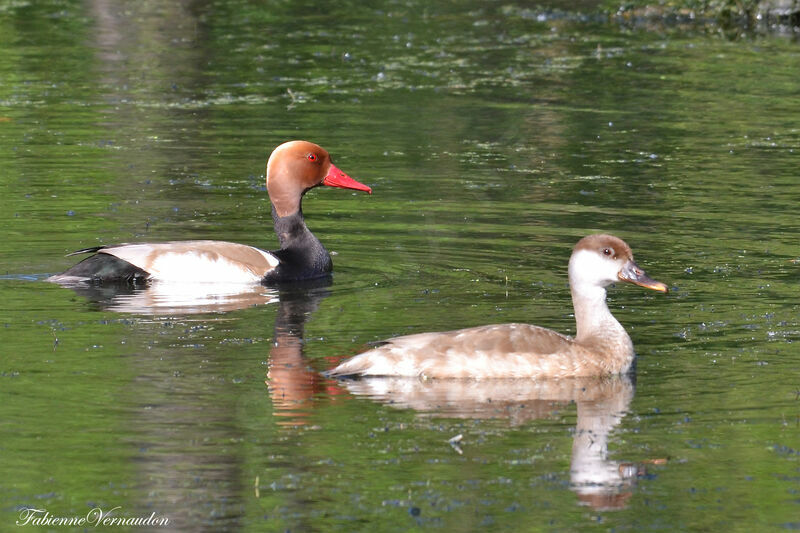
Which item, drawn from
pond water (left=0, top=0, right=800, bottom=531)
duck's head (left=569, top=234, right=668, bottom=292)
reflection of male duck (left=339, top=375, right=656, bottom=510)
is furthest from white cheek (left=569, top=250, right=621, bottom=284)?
reflection of male duck (left=339, top=375, right=656, bottom=510)

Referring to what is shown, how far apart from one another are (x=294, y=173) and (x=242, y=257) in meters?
1.42

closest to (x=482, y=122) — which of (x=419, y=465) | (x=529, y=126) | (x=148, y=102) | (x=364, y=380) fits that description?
(x=529, y=126)

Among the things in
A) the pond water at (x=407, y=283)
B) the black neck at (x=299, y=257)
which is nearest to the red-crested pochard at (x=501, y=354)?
the pond water at (x=407, y=283)

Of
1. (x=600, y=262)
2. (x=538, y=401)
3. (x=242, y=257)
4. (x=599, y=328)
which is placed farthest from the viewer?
(x=242, y=257)

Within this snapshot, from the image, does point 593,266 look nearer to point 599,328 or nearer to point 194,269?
point 599,328

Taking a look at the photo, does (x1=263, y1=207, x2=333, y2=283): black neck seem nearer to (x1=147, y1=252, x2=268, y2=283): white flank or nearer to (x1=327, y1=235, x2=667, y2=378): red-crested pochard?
(x1=147, y1=252, x2=268, y2=283): white flank

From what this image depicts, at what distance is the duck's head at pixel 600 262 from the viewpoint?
10656mm

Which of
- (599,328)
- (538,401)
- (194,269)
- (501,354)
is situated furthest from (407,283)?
(538,401)

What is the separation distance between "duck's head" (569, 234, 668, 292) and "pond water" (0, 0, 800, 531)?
24.1 inches

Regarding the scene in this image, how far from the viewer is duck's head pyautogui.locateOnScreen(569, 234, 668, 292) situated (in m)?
10.7

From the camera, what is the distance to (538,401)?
9.67 m

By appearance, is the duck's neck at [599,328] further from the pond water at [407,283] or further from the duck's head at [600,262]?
the pond water at [407,283]

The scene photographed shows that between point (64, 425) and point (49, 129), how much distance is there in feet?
42.1

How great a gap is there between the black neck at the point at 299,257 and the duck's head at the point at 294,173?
0.96ft
